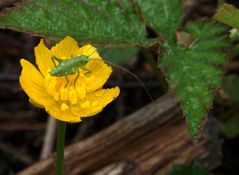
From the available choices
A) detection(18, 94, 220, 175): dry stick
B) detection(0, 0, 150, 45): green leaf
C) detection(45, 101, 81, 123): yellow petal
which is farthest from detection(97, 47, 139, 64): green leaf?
detection(45, 101, 81, 123): yellow petal

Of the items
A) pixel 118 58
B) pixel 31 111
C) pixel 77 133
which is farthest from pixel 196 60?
pixel 31 111

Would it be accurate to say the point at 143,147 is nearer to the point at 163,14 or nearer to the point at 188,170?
the point at 188,170

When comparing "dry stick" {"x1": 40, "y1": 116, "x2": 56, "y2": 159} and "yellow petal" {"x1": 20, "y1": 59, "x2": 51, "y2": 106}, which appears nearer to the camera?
"yellow petal" {"x1": 20, "y1": 59, "x2": 51, "y2": 106}

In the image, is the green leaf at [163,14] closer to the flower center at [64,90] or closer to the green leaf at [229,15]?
the green leaf at [229,15]

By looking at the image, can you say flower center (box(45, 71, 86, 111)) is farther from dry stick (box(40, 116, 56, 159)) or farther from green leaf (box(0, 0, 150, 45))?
dry stick (box(40, 116, 56, 159))

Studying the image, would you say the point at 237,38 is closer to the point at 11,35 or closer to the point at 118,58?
the point at 118,58

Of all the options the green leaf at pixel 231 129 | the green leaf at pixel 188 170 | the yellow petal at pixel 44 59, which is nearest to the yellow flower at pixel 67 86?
the yellow petal at pixel 44 59
